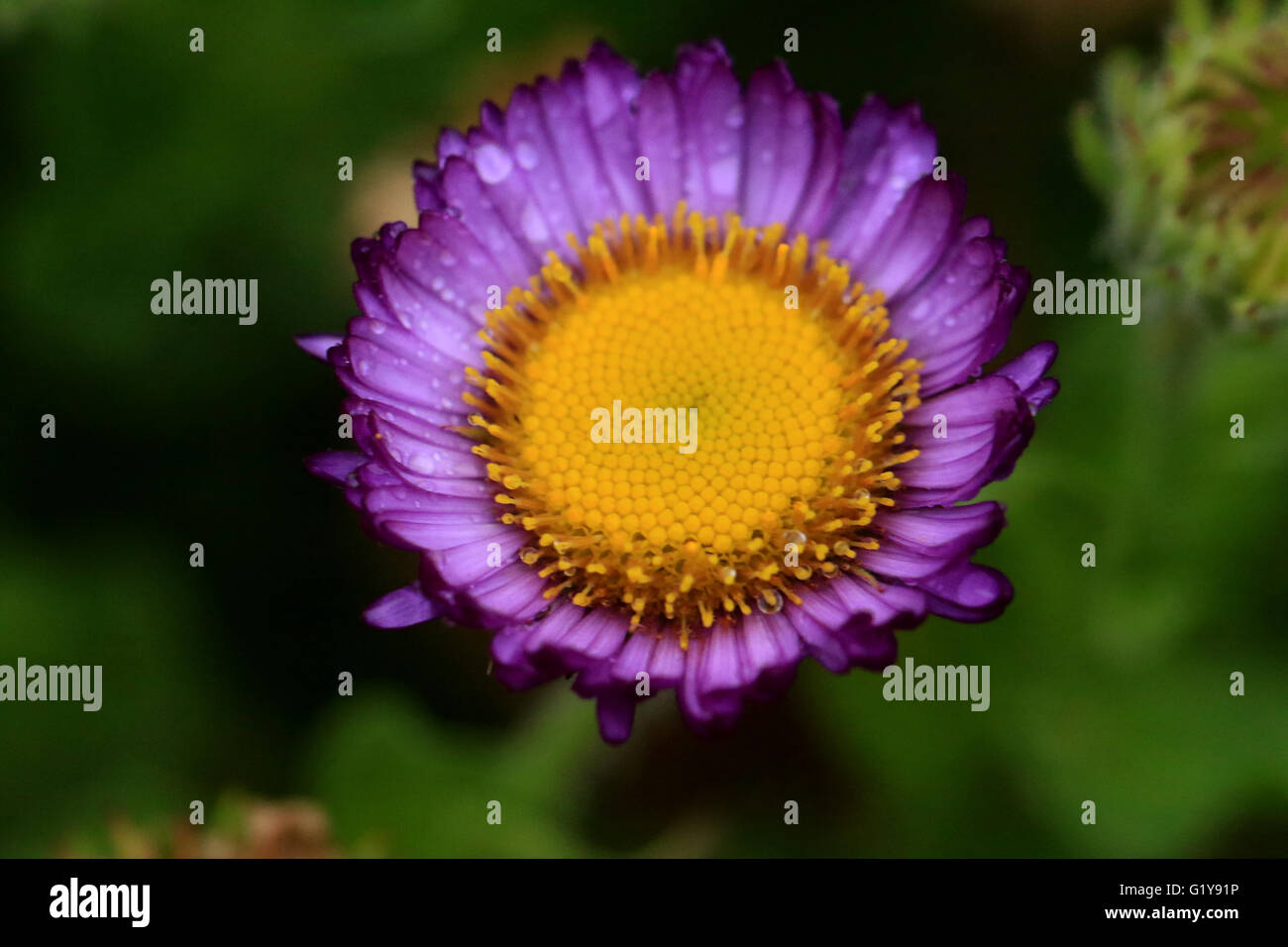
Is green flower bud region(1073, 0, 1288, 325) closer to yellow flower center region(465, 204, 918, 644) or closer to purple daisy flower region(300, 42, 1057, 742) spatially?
purple daisy flower region(300, 42, 1057, 742)

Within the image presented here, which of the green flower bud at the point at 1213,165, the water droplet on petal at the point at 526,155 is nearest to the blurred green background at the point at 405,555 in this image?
the green flower bud at the point at 1213,165

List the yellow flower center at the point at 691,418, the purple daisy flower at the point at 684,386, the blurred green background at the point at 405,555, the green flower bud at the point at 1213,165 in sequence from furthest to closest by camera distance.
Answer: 1. the blurred green background at the point at 405,555
2. the green flower bud at the point at 1213,165
3. the yellow flower center at the point at 691,418
4. the purple daisy flower at the point at 684,386

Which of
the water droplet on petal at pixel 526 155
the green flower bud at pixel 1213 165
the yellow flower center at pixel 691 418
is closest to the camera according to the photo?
the yellow flower center at pixel 691 418

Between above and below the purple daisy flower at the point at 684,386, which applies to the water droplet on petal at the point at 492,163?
above

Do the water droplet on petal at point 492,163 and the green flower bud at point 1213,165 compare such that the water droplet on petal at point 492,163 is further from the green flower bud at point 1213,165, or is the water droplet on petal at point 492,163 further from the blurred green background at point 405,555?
the green flower bud at point 1213,165

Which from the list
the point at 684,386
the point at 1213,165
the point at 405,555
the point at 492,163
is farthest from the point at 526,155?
the point at 405,555

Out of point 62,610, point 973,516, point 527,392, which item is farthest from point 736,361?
point 62,610

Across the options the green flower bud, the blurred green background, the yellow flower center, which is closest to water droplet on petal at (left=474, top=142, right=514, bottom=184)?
the yellow flower center

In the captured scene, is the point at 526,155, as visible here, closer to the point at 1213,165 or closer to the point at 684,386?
the point at 684,386
